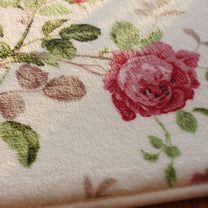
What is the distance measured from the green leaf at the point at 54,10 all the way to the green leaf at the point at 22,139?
0.19 metres

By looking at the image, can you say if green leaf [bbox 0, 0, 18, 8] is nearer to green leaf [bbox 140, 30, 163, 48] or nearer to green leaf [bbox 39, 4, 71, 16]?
green leaf [bbox 39, 4, 71, 16]

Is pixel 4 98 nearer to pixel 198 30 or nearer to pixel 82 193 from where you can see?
pixel 82 193

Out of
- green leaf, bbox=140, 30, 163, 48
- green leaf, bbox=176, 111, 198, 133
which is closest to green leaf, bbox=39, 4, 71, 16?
green leaf, bbox=140, 30, 163, 48

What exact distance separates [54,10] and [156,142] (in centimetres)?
26

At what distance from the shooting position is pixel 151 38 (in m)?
0.61

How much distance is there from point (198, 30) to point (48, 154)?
29 cm

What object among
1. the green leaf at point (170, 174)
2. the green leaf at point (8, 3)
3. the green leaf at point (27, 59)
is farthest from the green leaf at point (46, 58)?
the green leaf at point (170, 174)

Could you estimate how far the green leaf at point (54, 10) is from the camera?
0.63 meters

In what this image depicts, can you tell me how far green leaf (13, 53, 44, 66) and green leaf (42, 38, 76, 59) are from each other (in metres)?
0.02

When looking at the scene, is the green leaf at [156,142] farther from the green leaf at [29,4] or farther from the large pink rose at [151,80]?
the green leaf at [29,4]

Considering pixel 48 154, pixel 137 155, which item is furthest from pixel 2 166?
pixel 137 155

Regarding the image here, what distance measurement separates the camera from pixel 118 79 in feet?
1.86

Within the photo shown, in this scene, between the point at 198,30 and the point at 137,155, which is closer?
the point at 137,155

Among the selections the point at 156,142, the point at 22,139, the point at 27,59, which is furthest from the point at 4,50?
the point at 156,142
